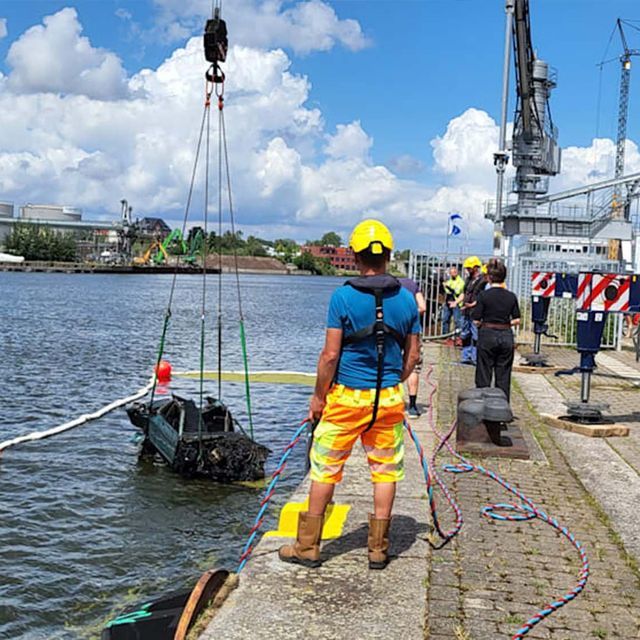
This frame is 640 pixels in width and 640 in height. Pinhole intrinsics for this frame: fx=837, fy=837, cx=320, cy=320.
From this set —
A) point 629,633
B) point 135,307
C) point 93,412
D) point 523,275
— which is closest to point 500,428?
point 629,633

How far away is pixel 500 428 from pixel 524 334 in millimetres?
12973

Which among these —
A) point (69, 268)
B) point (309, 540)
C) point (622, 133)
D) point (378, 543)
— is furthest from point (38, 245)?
point (378, 543)

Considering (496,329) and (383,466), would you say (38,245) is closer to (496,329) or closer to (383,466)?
(496,329)

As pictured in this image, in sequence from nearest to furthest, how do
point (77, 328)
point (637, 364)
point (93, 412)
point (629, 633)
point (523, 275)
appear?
point (629, 633) < point (93, 412) < point (637, 364) < point (523, 275) < point (77, 328)

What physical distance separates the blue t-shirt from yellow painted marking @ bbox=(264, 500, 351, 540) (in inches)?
45.8

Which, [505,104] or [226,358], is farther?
[505,104]

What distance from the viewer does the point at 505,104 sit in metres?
26.7

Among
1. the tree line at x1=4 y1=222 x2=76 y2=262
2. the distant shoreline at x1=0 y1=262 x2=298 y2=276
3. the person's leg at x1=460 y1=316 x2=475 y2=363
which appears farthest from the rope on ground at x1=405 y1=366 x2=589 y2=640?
the tree line at x1=4 y1=222 x2=76 y2=262

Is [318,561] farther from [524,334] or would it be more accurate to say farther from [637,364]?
[524,334]

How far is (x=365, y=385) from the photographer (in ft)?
15.9

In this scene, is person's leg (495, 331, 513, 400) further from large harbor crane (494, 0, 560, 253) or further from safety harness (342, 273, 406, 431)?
large harbor crane (494, 0, 560, 253)

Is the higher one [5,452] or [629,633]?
[629,633]

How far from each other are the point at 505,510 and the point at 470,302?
8623mm

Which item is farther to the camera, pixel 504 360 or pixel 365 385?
pixel 504 360
